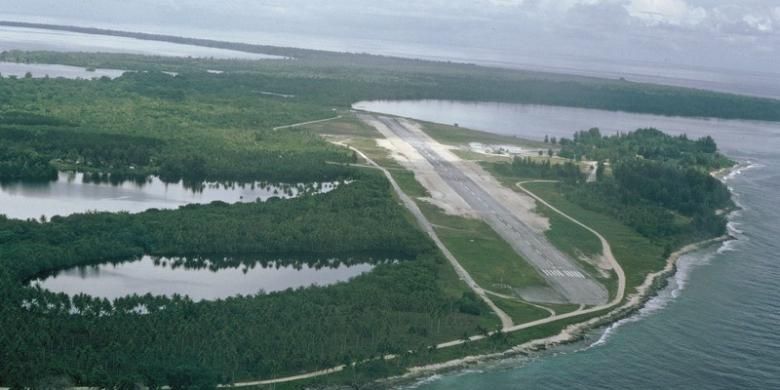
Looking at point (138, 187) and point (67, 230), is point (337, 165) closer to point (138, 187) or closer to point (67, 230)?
point (138, 187)

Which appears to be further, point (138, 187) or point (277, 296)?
point (138, 187)

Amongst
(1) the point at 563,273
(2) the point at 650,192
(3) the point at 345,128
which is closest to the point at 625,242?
(1) the point at 563,273

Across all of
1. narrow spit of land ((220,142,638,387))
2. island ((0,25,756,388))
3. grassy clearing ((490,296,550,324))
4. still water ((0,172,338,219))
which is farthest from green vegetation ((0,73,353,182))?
grassy clearing ((490,296,550,324))

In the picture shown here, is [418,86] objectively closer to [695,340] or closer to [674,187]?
[674,187]

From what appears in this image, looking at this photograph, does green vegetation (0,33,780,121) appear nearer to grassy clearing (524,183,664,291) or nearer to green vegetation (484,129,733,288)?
green vegetation (484,129,733,288)

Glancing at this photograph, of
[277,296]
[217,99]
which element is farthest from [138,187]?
[217,99]
